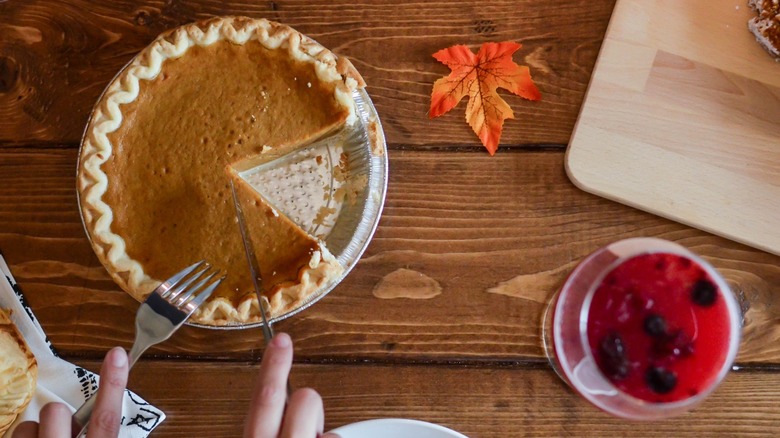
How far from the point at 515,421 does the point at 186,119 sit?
3.36ft

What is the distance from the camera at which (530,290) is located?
5.43 feet

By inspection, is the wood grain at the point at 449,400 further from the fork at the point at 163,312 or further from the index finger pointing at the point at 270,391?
the index finger pointing at the point at 270,391

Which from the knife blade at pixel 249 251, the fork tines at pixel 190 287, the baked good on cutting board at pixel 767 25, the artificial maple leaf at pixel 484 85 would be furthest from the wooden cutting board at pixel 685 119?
the fork tines at pixel 190 287

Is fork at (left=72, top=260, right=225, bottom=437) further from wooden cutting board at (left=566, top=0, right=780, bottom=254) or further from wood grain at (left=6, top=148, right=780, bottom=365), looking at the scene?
wooden cutting board at (left=566, top=0, right=780, bottom=254)

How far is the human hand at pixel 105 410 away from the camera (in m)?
1.30

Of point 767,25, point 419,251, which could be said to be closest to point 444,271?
point 419,251

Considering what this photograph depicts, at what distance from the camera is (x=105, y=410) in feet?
4.24

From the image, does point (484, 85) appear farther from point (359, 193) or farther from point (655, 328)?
point (655, 328)

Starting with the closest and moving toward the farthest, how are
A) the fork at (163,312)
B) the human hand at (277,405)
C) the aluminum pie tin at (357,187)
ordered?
the human hand at (277,405)
the fork at (163,312)
the aluminum pie tin at (357,187)

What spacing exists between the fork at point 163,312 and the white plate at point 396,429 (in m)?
0.40

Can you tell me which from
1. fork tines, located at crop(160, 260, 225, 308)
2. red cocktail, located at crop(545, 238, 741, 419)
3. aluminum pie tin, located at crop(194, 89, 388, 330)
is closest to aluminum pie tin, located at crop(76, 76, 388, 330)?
aluminum pie tin, located at crop(194, 89, 388, 330)

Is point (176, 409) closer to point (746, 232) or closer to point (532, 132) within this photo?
point (532, 132)

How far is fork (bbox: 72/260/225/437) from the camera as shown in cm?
149

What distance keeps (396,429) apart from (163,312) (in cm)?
55
